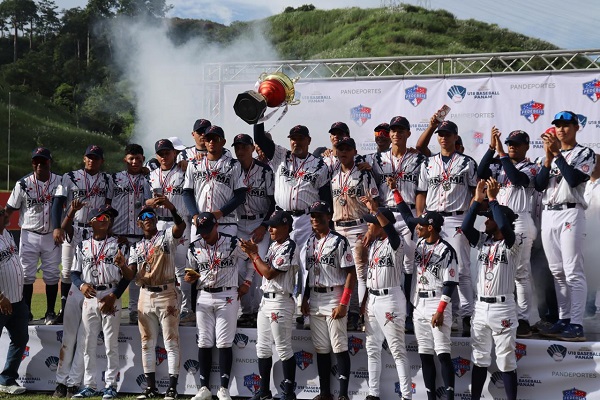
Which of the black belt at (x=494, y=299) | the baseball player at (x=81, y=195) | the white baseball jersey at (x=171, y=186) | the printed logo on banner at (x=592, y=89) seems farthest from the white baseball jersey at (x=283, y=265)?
the printed logo on banner at (x=592, y=89)

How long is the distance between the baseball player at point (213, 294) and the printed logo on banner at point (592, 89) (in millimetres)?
6120

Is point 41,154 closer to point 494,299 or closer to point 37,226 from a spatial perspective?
point 37,226

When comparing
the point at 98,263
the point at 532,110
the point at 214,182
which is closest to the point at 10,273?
the point at 98,263

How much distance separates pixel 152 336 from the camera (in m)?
7.91

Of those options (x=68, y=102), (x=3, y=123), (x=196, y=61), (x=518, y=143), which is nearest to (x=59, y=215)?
(x=518, y=143)

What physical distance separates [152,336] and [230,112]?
19.1 feet

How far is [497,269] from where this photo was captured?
23.1 feet

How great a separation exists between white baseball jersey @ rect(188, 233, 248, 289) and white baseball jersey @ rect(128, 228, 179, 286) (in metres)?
0.23

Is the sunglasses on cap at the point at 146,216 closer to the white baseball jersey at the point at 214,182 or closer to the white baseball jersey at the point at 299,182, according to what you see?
the white baseball jersey at the point at 214,182

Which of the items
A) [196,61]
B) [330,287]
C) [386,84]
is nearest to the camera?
[330,287]

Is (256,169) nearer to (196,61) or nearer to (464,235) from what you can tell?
(464,235)

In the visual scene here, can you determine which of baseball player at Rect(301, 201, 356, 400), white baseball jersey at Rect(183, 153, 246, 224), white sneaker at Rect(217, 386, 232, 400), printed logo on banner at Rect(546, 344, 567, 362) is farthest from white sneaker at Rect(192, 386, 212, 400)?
printed logo on banner at Rect(546, 344, 567, 362)

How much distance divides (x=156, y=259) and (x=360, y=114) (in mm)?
5385

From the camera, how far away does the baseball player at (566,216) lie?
732 centimetres
